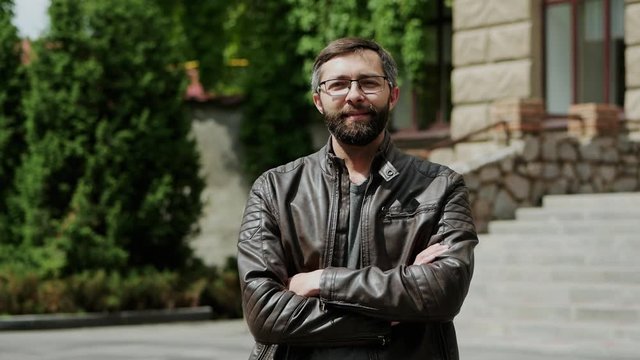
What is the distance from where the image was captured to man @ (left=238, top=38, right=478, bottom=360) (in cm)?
325

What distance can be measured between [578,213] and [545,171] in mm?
1451

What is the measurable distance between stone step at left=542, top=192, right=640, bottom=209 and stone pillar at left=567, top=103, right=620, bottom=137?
1.31 meters

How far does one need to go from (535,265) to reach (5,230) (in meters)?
7.84

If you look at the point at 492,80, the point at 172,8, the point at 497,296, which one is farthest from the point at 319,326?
the point at 172,8

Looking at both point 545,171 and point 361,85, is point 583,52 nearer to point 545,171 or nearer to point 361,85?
point 545,171

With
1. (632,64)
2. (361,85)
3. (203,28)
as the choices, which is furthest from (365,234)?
(203,28)

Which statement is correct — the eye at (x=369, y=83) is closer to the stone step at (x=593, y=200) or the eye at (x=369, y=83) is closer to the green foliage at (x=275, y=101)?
the stone step at (x=593, y=200)

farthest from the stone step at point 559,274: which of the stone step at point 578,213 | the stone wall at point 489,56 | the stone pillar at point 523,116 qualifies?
the stone wall at point 489,56

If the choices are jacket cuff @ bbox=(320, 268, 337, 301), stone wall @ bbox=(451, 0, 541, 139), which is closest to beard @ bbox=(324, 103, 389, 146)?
jacket cuff @ bbox=(320, 268, 337, 301)

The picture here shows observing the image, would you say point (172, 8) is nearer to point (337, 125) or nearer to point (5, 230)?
point (5, 230)

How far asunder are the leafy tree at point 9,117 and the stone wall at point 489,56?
7.16 m

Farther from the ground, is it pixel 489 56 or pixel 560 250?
Result: pixel 489 56

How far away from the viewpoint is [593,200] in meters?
15.3

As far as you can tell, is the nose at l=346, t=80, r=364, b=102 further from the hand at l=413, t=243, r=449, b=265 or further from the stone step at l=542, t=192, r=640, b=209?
the stone step at l=542, t=192, r=640, b=209
